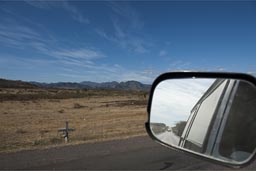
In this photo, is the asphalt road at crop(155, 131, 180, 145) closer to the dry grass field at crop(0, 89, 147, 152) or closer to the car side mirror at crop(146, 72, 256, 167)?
the car side mirror at crop(146, 72, 256, 167)

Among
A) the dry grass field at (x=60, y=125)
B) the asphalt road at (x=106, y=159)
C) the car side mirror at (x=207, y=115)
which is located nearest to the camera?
the car side mirror at (x=207, y=115)

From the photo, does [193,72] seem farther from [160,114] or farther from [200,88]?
[160,114]

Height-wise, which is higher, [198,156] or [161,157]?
[198,156]

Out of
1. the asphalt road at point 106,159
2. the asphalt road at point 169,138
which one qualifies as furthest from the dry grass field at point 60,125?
the asphalt road at point 169,138

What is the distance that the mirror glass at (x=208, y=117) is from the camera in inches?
62.2

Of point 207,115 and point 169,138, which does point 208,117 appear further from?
point 169,138

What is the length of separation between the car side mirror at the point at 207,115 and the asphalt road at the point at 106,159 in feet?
19.0

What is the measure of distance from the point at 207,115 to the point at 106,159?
24.7ft

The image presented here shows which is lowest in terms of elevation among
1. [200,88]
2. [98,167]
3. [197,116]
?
[98,167]

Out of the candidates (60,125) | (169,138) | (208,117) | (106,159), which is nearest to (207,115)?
(208,117)

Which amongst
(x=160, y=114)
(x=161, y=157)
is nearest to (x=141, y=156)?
(x=161, y=157)

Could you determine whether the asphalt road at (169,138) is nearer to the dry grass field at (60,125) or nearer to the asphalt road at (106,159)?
the asphalt road at (106,159)

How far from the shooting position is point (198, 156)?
74.8 inches

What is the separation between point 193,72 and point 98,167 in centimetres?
689
